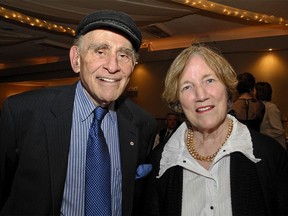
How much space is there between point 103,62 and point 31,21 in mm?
4974

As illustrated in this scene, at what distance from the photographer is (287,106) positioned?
24.1 feet

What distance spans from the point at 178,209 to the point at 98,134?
0.55 meters

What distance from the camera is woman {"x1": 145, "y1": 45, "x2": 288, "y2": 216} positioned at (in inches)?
59.9

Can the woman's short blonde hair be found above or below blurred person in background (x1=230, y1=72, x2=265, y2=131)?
below

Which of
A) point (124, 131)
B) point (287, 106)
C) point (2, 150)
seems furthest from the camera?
point (287, 106)

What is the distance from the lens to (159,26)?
705 cm

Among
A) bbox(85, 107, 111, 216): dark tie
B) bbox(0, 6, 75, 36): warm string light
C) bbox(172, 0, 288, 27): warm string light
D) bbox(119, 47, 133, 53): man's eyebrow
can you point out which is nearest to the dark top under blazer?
bbox(85, 107, 111, 216): dark tie

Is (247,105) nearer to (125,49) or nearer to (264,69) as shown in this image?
(125,49)

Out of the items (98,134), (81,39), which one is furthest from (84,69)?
(98,134)

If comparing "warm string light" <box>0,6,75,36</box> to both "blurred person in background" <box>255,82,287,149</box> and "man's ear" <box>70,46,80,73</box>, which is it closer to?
"blurred person in background" <box>255,82,287,149</box>

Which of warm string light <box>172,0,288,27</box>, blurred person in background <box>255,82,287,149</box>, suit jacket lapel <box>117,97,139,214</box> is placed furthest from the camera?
warm string light <box>172,0,288,27</box>

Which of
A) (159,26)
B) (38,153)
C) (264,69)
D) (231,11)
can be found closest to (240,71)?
(264,69)

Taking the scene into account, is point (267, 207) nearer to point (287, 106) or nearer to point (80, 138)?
point (80, 138)

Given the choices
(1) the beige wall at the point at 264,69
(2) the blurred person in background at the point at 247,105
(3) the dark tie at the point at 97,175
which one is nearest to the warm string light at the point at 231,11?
(2) the blurred person in background at the point at 247,105
